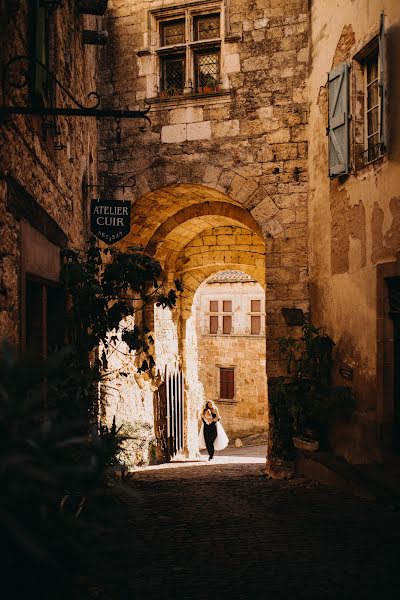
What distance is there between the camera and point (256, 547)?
4.13 metres

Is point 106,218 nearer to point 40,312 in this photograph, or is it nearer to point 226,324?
point 40,312

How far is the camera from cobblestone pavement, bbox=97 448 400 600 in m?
3.34

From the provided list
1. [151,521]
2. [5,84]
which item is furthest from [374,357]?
[5,84]

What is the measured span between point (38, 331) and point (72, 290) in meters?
0.70

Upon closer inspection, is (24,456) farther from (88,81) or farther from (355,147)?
(88,81)

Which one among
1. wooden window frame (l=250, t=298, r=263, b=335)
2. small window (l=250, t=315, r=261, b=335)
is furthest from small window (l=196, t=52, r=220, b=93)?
small window (l=250, t=315, r=261, b=335)

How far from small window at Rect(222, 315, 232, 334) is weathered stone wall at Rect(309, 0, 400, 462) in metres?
14.9

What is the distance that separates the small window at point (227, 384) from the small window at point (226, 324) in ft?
4.89

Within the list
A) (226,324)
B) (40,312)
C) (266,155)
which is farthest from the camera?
(226,324)

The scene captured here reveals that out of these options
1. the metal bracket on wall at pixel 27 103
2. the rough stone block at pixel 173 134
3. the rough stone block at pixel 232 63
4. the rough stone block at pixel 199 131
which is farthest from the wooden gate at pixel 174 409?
the metal bracket on wall at pixel 27 103

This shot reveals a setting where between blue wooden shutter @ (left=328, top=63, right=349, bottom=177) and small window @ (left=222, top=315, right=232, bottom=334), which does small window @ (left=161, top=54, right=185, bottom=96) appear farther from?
small window @ (left=222, top=315, right=232, bottom=334)

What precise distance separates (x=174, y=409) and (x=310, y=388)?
4.88 meters

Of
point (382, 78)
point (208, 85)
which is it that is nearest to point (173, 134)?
point (208, 85)

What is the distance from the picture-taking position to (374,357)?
20.1 feet
